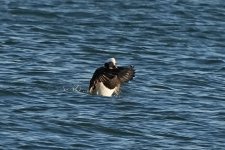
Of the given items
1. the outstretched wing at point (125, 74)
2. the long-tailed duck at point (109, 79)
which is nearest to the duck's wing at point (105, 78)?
the long-tailed duck at point (109, 79)

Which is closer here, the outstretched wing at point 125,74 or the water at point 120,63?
the water at point 120,63

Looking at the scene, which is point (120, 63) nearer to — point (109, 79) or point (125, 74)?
point (125, 74)

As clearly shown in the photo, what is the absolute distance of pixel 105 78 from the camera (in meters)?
21.1

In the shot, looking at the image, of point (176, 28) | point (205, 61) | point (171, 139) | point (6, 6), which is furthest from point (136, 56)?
point (171, 139)

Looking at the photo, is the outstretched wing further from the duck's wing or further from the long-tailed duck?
the duck's wing

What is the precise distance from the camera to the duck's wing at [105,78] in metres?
20.9

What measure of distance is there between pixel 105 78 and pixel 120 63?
4.23 meters

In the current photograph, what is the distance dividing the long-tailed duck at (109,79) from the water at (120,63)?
0.85 feet

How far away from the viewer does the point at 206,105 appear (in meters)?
20.5

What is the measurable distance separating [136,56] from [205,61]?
172 cm

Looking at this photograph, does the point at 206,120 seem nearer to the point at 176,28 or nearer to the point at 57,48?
the point at 57,48

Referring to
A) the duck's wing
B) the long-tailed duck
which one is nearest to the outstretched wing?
the long-tailed duck

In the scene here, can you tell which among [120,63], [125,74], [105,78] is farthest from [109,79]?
[120,63]

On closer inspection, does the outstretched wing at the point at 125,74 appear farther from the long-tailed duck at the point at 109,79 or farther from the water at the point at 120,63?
the water at the point at 120,63
